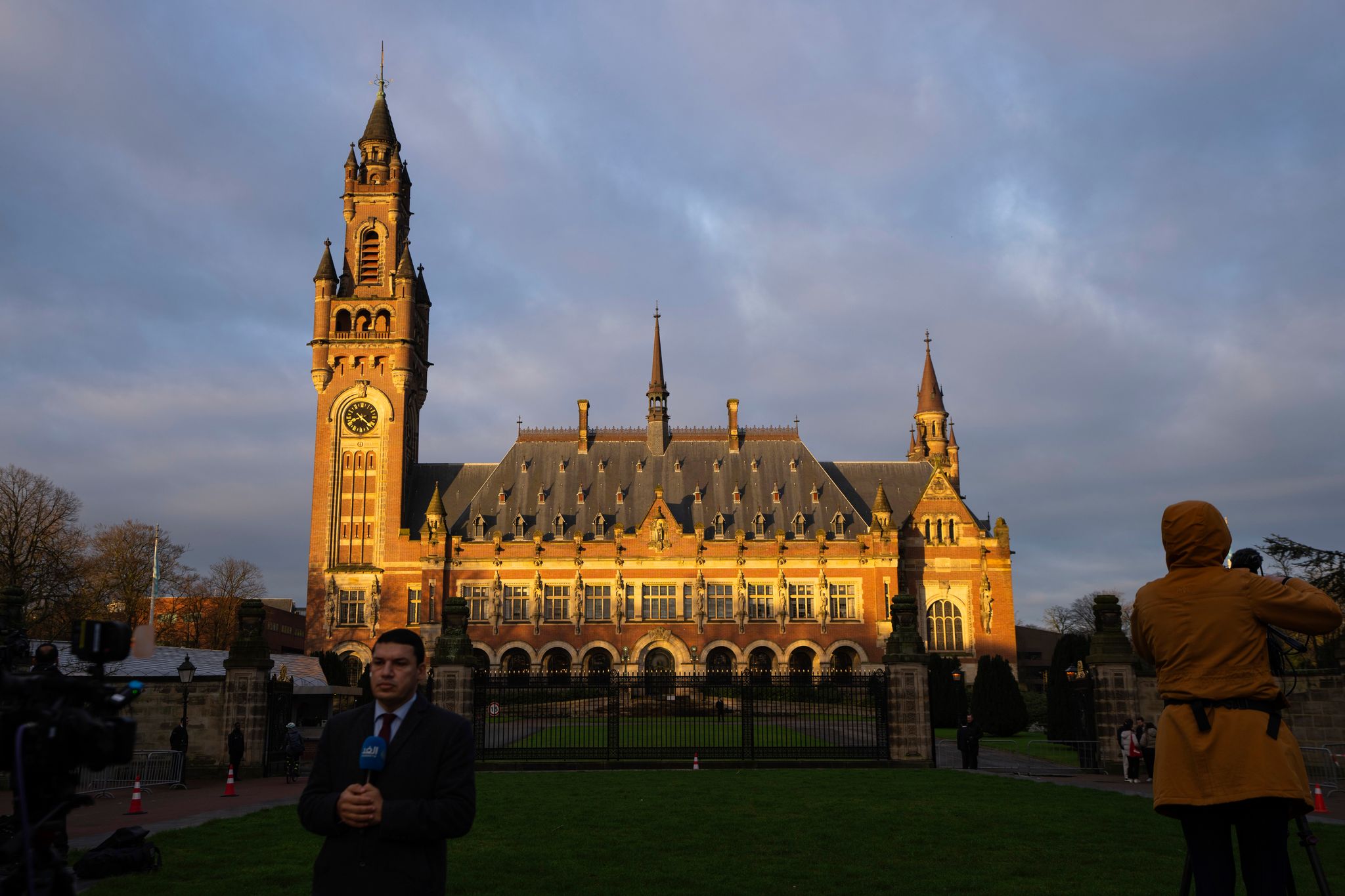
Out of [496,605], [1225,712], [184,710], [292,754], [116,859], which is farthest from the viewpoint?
[496,605]

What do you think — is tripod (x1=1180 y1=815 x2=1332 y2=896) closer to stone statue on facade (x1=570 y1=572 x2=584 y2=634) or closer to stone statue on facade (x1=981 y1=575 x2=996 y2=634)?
stone statue on facade (x1=570 y1=572 x2=584 y2=634)

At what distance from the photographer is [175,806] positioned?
18.1 meters

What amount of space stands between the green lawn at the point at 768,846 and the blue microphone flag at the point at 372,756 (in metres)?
5.35

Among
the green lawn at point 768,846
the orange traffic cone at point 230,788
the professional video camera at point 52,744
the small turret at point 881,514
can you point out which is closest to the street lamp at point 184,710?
the orange traffic cone at point 230,788

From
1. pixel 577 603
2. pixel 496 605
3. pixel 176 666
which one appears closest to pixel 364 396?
pixel 496 605

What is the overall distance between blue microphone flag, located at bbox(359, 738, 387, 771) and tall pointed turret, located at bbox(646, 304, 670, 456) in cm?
6227

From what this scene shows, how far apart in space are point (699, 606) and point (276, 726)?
37975mm

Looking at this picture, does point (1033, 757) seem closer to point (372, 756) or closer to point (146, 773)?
point (146, 773)

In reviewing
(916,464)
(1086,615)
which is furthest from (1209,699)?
(1086,615)

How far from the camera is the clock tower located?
6081 cm

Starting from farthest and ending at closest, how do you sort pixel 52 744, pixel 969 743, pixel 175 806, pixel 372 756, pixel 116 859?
pixel 969 743
pixel 175 806
pixel 116 859
pixel 372 756
pixel 52 744

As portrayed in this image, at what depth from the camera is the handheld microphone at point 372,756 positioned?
15.6 feet

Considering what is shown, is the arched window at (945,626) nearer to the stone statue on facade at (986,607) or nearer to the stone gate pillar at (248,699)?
the stone statue on facade at (986,607)

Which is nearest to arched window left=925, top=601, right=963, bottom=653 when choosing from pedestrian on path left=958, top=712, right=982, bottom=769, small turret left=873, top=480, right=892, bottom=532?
small turret left=873, top=480, right=892, bottom=532
